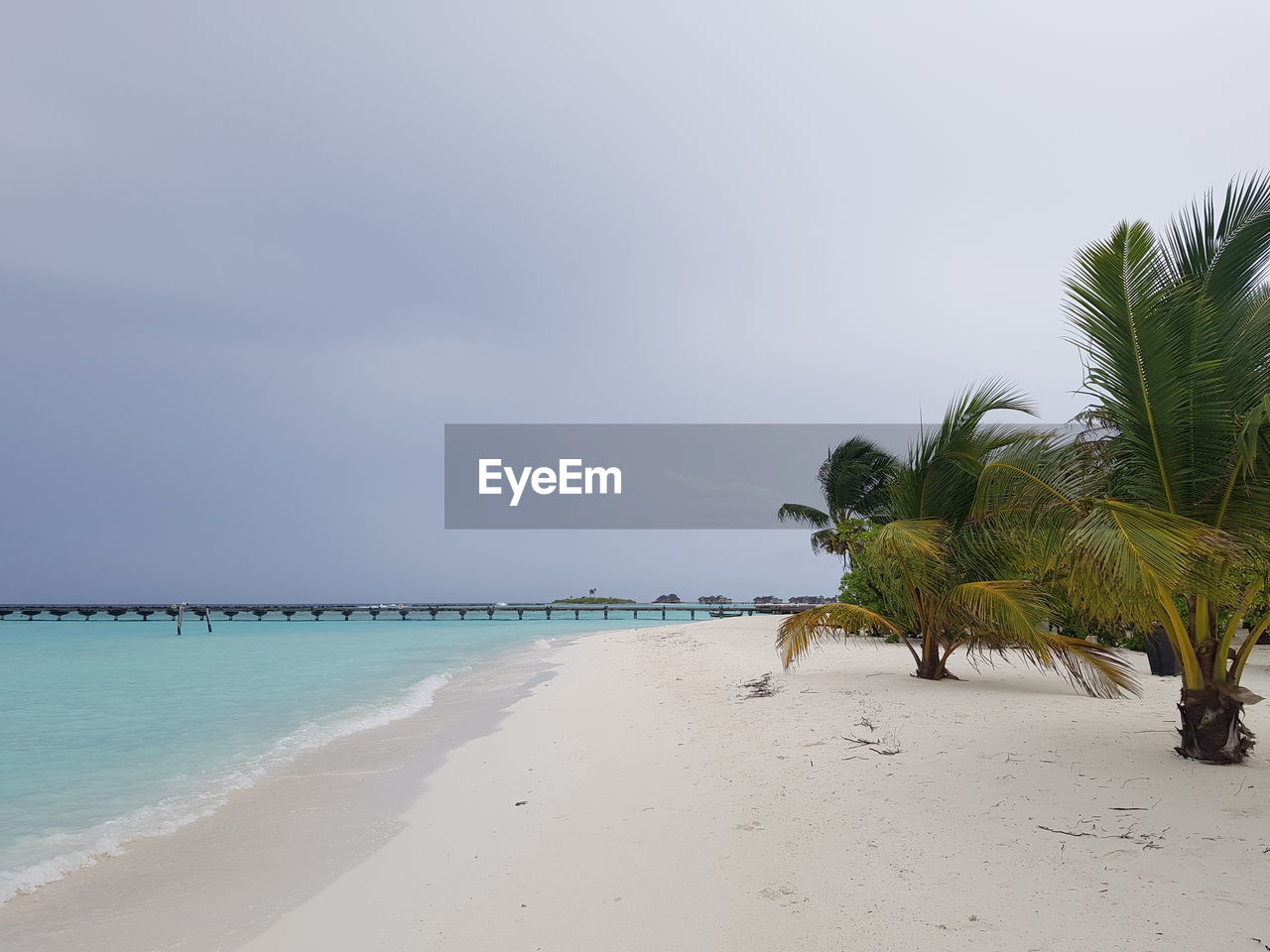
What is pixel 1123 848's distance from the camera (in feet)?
12.3

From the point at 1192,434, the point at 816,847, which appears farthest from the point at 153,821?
the point at 1192,434

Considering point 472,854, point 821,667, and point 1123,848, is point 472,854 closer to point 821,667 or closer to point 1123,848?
point 1123,848

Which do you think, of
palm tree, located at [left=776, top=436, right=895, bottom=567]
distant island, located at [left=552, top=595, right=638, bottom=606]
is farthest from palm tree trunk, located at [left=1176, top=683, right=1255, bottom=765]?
distant island, located at [left=552, top=595, right=638, bottom=606]

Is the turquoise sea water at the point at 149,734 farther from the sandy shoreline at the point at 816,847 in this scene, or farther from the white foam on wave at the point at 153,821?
the sandy shoreline at the point at 816,847

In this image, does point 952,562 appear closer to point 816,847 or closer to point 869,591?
point 816,847

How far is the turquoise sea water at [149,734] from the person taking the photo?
6.03 meters

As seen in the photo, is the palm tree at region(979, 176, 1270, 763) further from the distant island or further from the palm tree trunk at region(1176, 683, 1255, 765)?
the distant island

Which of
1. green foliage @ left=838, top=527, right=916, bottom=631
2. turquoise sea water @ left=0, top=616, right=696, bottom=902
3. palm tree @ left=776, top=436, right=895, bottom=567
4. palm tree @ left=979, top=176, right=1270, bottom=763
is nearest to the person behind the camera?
palm tree @ left=979, top=176, right=1270, bottom=763

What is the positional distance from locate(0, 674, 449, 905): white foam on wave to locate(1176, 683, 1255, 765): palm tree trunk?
796 cm

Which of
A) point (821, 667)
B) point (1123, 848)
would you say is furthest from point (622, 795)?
point (821, 667)

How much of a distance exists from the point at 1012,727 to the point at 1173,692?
422 centimetres

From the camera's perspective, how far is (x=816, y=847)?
4.06 metres

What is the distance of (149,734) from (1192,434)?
1347 cm

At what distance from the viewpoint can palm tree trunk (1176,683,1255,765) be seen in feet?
16.4
